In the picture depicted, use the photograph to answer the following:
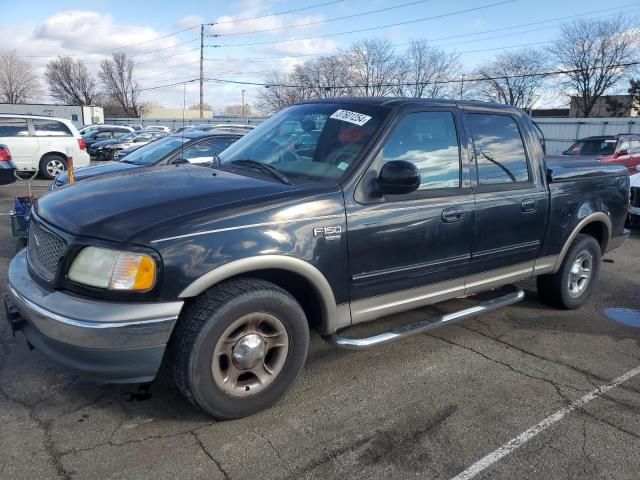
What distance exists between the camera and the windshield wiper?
3.37 metres

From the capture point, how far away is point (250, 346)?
2.95 meters

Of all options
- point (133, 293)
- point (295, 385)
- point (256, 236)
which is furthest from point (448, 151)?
point (133, 293)

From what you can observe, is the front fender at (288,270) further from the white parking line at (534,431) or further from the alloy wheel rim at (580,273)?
the alloy wheel rim at (580,273)

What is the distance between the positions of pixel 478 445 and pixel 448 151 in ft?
6.67

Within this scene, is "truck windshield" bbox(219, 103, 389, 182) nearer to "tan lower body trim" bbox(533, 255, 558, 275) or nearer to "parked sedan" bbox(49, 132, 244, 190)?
"tan lower body trim" bbox(533, 255, 558, 275)

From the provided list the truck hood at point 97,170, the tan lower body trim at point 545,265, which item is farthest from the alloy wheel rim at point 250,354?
the truck hood at point 97,170

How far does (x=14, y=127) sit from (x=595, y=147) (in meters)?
16.6

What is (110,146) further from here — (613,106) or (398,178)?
(613,106)

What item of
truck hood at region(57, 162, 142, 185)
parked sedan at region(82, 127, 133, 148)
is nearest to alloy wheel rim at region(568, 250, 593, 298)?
truck hood at region(57, 162, 142, 185)

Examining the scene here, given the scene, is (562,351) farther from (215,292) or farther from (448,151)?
(215,292)

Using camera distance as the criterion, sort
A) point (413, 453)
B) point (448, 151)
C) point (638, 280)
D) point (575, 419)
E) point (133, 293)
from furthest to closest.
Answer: point (638, 280) < point (448, 151) < point (575, 419) < point (413, 453) < point (133, 293)

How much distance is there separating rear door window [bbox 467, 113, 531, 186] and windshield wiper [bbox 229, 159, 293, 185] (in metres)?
1.55

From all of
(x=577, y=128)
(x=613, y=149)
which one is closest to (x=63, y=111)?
(x=577, y=128)

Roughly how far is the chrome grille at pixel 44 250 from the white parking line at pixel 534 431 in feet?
7.76
